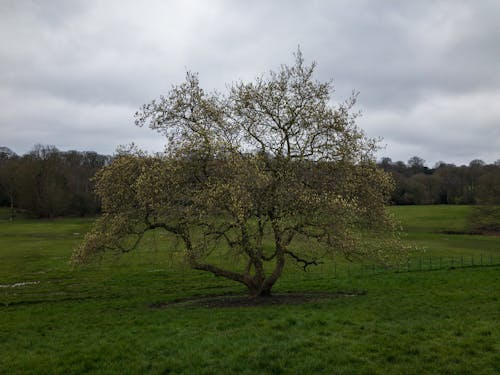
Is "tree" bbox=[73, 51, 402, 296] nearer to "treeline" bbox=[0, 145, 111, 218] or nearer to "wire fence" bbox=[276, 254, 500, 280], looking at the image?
"wire fence" bbox=[276, 254, 500, 280]

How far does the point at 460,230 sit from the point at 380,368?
78940 millimetres

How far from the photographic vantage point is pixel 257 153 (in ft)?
72.0

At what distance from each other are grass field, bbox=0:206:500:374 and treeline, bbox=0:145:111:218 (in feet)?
254

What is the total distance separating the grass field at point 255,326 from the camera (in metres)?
11.8

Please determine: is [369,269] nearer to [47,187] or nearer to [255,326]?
[255,326]

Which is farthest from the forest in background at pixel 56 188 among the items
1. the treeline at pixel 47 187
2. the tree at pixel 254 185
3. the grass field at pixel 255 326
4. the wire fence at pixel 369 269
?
the tree at pixel 254 185

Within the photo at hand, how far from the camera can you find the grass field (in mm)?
11750

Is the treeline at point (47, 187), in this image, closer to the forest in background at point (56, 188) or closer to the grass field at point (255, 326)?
the forest in background at point (56, 188)

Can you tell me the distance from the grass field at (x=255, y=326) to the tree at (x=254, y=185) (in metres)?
2.92

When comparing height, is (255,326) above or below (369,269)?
above

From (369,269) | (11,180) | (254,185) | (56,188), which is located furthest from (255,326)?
(11,180)

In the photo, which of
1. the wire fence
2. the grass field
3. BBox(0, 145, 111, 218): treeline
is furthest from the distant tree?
the wire fence

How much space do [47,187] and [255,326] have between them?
10212cm

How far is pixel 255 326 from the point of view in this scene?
645 inches
